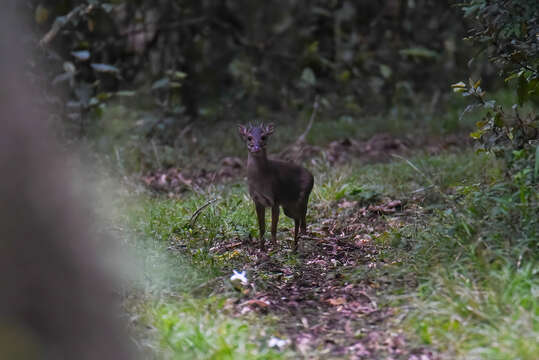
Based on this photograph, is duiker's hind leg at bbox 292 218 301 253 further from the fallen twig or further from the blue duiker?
the fallen twig

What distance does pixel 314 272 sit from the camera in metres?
4.89

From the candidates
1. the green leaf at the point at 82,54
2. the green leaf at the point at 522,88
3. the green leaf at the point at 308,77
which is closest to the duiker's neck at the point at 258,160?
the green leaf at the point at 522,88

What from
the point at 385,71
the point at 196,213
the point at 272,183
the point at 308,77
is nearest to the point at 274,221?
the point at 272,183

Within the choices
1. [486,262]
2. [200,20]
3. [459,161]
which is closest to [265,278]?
[486,262]

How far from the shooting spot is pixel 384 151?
8.86 metres

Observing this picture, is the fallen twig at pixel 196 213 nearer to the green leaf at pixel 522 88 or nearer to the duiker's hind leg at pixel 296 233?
the duiker's hind leg at pixel 296 233

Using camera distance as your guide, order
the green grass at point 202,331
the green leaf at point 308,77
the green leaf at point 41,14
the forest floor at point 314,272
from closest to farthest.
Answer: the green grass at point 202,331, the forest floor at point 314,272, the green leaf at point 41,14, the green leaf at point 308,77

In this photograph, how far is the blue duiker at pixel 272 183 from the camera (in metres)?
5.35

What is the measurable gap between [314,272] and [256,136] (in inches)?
46.9

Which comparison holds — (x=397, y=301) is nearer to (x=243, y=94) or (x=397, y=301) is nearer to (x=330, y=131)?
(x=330, y=131)

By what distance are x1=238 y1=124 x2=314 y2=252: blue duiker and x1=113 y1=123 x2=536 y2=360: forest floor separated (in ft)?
0.88

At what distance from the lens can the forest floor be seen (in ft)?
11.7

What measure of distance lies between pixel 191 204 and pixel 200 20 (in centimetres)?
499

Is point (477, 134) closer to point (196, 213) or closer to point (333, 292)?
point (333, 292)
